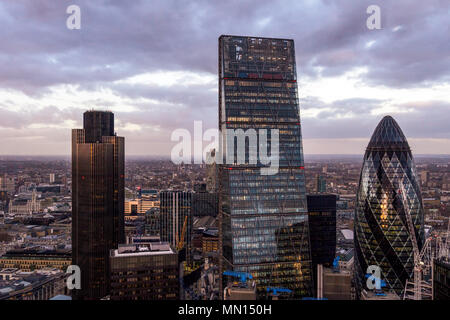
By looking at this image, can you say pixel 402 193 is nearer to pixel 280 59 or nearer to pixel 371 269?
pixel 371 269

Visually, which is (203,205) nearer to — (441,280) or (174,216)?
(174,216)

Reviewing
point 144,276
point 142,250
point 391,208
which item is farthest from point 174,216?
point 391,208

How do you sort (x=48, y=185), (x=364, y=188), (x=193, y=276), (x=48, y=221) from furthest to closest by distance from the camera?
(x=48, y=185) < (x=48, y=221) < (x=193, y=276) < (x=364, y=188)

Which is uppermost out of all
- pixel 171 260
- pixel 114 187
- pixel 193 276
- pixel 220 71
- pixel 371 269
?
pixel 220 71

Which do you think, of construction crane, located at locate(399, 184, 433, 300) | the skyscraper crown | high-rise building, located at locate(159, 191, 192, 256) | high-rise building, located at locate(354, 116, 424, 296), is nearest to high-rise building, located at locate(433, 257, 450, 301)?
construction crane, located at locate(399, 184, 433, 300)

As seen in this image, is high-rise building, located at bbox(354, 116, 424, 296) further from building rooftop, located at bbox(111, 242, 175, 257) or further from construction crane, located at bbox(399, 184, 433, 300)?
building rooftop, located at bbox(111, 242, 175, 257)

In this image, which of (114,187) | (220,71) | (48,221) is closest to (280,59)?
(220,71)
